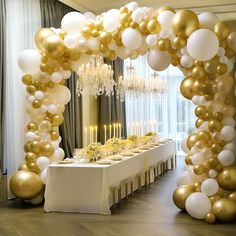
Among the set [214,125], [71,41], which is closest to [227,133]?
[214,125]

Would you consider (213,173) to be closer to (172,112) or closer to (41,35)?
(41,35)

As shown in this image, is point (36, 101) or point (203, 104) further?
point (36, 101)

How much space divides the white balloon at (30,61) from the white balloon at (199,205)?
9.94 feet

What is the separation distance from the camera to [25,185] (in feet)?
21.5

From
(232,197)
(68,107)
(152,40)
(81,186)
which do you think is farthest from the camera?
(68,107)

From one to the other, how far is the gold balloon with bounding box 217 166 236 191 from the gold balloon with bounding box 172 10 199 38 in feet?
5.88

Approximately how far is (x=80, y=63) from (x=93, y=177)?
1973 millimetres

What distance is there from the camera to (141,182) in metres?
→ 8.11

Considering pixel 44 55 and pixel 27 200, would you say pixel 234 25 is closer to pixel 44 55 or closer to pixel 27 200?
pixel 44 55

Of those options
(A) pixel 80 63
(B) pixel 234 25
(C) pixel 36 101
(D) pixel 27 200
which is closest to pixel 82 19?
(A) pixel 80 63

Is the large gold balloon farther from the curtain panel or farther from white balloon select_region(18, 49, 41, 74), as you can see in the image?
the curtain panel

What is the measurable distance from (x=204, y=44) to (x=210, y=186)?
1782 mm

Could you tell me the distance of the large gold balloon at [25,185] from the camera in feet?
21.6

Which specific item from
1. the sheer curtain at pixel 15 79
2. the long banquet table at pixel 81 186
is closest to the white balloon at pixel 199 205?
the long banquet table at pixel 81 186
